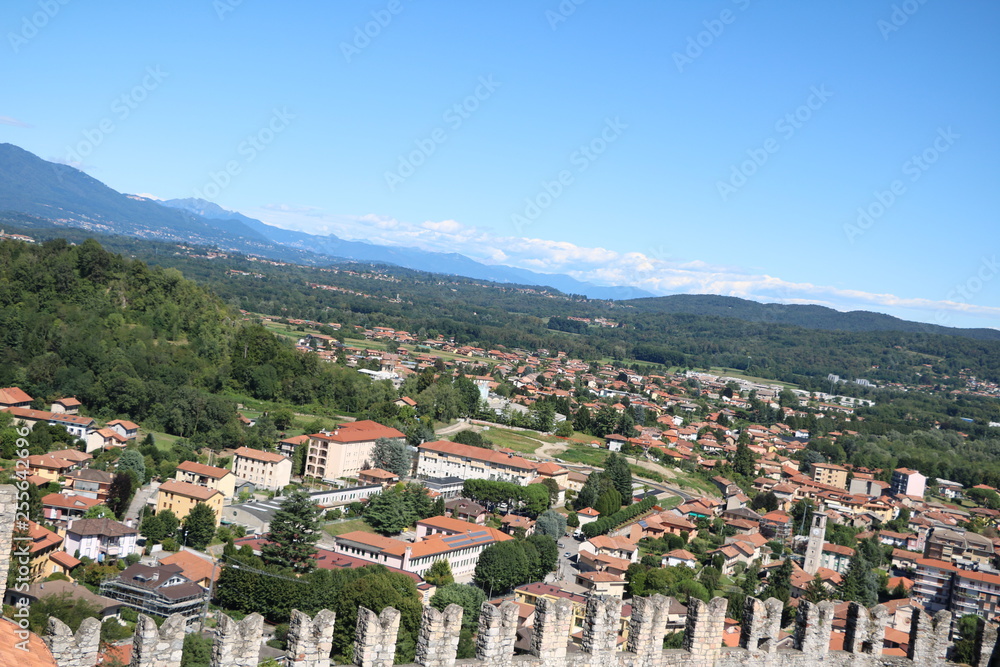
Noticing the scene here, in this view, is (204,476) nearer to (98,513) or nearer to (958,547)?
(98,513)

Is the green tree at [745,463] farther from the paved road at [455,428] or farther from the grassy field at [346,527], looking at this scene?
the grassy field at [346,527]

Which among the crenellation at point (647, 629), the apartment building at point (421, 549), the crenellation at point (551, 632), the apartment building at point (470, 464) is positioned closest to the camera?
the crenellation at point (551, 632)

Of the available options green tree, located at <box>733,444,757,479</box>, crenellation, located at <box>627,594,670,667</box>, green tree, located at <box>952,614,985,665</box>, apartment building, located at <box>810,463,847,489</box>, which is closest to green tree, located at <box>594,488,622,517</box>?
green tree, located at <box>733,444,757,479</box>

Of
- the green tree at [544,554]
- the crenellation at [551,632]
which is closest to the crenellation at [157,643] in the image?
the crenellation at [551,632]

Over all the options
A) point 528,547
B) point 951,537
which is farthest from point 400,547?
point 951,537

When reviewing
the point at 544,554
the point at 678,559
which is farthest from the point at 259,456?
the point at 678,559

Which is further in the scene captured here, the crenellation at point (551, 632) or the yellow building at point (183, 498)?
the yellow building at point (183, 498)

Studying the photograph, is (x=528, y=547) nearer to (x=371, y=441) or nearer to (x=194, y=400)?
(x=371, y=441)
